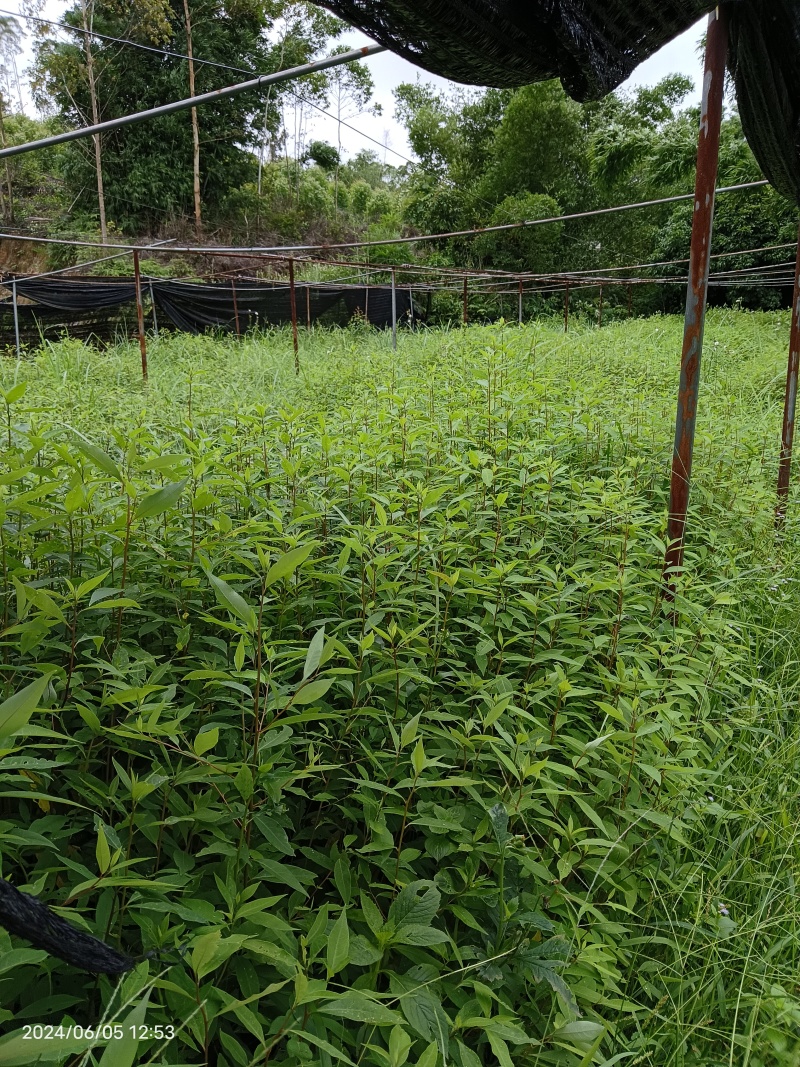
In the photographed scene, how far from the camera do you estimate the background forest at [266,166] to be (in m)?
19.4

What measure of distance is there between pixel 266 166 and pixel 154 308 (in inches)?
739

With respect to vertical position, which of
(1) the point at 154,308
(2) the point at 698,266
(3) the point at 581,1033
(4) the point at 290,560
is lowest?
(3) the point at 581,1033

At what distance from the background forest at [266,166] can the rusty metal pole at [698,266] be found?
17.8 meters

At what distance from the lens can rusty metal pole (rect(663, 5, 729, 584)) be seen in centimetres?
181

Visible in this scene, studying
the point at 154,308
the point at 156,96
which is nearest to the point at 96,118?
the point at 156,96

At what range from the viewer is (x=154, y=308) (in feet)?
33.0

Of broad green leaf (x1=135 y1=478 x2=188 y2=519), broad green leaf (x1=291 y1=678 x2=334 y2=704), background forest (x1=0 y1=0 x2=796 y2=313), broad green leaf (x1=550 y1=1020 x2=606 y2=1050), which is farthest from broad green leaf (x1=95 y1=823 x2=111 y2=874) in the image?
background forest (x1=0 y1=0 x2=796 y2=313)

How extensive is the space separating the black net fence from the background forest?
8.00 m

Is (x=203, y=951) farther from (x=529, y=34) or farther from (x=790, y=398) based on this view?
(x=790, y=398)

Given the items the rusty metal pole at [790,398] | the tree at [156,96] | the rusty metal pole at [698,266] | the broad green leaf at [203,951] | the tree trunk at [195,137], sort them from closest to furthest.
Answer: the broad green leaf at [203,951] < the rusty metal pole at [698,266] < the rusty metal pole at [790,398] < the tree trunk at [195,137] < the tree at [156,96]

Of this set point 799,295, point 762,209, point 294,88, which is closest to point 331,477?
point 799,295

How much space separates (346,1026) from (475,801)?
0.40 metres

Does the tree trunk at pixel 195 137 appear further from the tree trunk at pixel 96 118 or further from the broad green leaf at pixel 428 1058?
the broad green leaf at pixel 428 1058

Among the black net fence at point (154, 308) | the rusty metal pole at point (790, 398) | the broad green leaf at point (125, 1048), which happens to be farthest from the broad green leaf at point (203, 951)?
the black net fence at point (154, 308)
